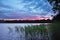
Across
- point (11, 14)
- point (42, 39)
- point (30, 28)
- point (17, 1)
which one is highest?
point (17, 1)

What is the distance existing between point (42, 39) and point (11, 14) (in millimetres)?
586

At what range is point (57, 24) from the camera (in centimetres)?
222

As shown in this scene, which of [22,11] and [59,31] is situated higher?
[22,11]

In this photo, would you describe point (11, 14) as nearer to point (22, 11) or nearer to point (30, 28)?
point (22, 11)

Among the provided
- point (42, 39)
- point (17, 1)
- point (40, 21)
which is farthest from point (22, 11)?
point (42, 39)

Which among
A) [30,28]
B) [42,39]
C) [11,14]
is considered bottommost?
[42,39]

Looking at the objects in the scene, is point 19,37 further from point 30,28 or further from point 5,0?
point 5,0

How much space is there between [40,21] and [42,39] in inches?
10.6

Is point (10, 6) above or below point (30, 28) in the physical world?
above

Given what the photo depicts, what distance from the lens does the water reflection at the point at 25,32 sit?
219 centimetres

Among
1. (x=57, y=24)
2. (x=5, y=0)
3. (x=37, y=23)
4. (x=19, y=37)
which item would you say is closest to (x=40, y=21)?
(x=37, y=23)

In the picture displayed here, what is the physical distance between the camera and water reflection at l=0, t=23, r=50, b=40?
219cm

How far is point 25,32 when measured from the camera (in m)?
2.24

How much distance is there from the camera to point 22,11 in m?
2.29
